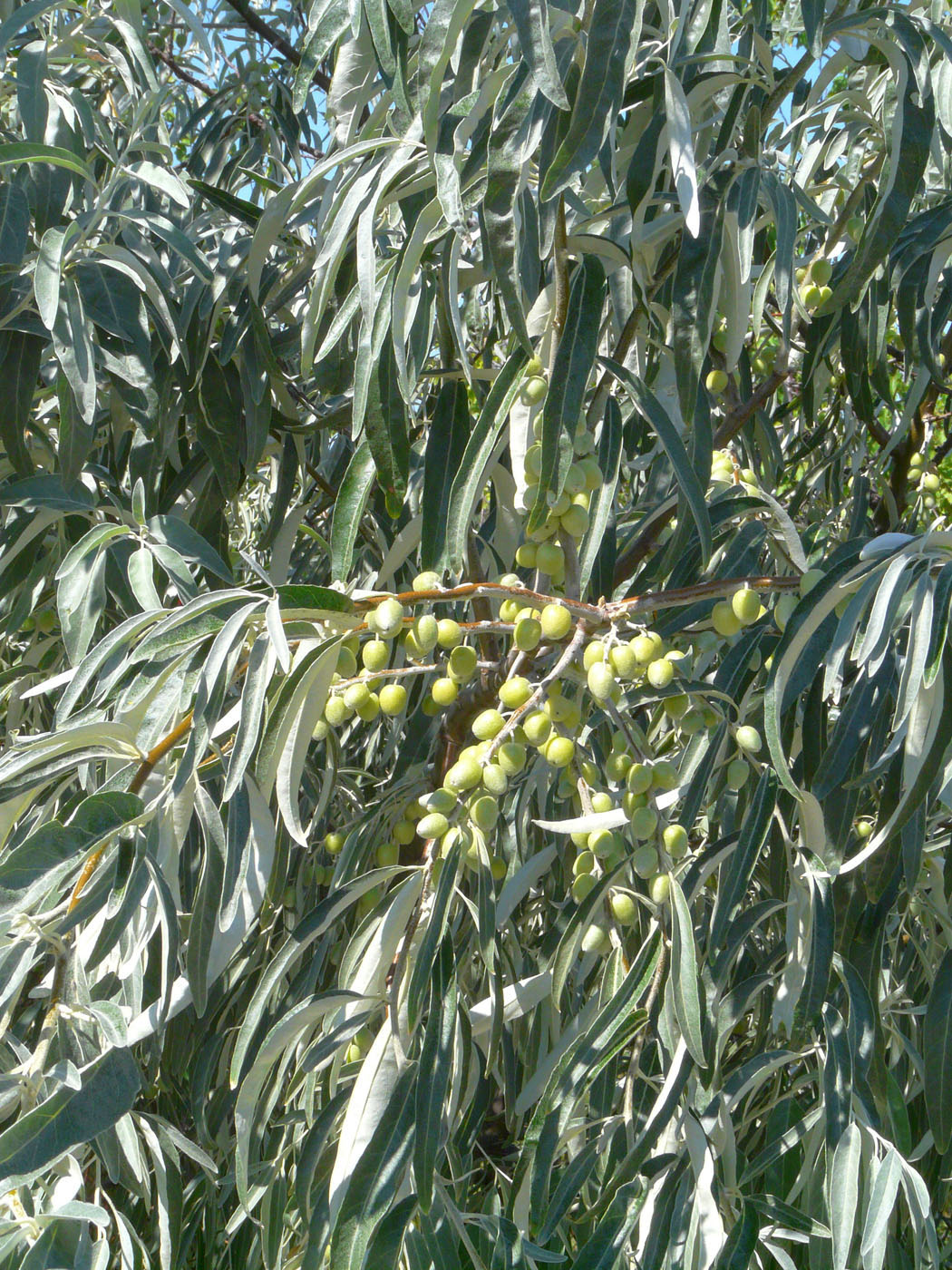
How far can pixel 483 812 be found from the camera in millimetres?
792

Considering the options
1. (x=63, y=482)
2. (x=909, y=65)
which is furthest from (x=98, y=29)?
(x=909, y=65)

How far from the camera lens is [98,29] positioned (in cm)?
156

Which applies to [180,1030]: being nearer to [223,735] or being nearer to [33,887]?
[223,735]

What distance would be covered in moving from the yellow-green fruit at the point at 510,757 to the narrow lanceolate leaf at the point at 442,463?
0.17 m

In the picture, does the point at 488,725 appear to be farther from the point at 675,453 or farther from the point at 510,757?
the point at 675,453

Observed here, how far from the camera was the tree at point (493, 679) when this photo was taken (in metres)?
0.72

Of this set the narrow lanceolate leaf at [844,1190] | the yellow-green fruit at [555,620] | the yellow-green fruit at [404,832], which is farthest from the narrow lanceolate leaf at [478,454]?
the narrow lanceolate leaf at [844,1190]

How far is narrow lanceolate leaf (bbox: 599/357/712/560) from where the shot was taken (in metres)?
0.81

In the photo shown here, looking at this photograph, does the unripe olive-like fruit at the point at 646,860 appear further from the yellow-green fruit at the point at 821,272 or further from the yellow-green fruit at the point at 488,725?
the yellow-green fruit at the point at 821,272

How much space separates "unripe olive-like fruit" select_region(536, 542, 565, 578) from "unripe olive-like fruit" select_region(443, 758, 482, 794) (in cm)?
16

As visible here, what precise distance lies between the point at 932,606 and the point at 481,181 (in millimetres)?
450

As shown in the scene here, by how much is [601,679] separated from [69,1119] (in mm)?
400

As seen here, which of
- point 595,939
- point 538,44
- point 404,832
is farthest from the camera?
point 404,832

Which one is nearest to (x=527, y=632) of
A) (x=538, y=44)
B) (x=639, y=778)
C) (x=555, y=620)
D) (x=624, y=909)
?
(x=555, y=620)
